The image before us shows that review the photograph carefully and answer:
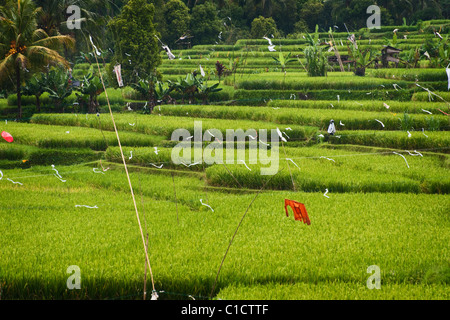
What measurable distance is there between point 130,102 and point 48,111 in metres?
1.76

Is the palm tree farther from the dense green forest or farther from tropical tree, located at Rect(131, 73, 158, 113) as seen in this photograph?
the dense green forest

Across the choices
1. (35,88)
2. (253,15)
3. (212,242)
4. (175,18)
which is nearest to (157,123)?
(35,88)

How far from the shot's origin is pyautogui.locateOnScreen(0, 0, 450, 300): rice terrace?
307 centimetres

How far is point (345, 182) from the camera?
17.0 feet

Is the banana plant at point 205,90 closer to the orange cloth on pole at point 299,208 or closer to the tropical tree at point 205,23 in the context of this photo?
the orange cloth on pole at point 299,208

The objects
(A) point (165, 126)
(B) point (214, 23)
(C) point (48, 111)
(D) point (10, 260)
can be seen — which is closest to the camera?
(D) point (10, 260)

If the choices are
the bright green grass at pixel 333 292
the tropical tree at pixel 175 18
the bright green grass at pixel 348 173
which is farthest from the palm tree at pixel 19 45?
the tropical tree at pixel 175 18

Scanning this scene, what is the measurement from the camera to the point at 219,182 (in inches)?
225

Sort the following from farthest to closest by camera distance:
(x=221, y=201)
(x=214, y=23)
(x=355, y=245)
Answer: (x=214, y=23) < (x=221, y=201) < (x=355, y=245)

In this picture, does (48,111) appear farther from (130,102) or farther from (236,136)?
(236,136)

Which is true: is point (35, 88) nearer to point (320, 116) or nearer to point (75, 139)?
point (75, 139)

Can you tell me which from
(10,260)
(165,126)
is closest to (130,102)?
(165,126)

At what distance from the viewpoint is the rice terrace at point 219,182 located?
3.07m

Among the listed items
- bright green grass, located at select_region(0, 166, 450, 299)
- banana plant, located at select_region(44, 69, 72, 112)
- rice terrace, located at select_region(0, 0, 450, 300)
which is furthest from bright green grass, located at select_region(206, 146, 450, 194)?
banana plant, located at select_region(44, 69, 72, 112)
